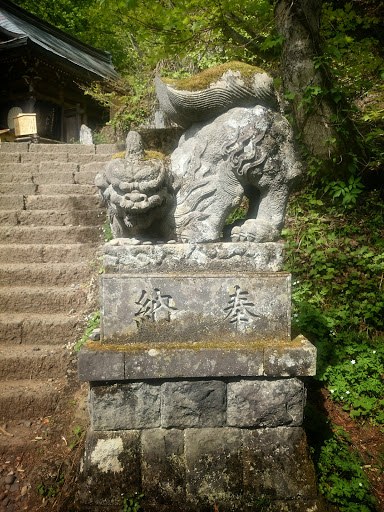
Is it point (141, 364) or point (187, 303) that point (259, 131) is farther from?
point (141, 364)

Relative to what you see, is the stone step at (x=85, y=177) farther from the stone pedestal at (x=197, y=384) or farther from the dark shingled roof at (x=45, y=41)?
the dark shingled roof at (x=45, y=41)

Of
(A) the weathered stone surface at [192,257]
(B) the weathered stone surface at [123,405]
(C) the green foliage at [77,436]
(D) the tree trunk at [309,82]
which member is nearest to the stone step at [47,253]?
(C) the green foliage at [77,436]

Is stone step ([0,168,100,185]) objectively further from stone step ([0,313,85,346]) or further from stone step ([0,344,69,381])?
stone step ([0,344,69,381])

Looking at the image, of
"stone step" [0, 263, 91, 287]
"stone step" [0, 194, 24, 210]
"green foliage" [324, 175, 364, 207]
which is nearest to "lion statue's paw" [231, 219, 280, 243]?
"stone step" [0, 263, 91, 287]

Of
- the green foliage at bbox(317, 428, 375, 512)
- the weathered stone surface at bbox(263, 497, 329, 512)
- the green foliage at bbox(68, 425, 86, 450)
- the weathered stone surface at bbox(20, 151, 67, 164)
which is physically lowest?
the green foliage at bbox(68, 425, 86, 450)

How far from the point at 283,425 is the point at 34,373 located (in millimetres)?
2486

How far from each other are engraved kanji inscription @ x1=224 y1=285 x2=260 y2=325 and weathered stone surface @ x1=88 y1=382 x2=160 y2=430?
62 cm

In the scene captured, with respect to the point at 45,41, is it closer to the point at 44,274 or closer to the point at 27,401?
the point at 44,274

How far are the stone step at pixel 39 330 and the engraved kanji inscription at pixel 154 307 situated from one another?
1.92 m

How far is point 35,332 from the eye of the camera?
3.91 metres

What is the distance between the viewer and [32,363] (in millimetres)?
3607

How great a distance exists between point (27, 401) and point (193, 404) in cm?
186

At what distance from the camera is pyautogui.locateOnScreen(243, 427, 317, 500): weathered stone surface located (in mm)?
2166

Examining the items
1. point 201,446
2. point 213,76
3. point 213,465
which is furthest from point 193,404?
point 213,76
